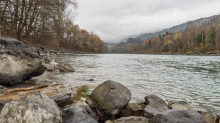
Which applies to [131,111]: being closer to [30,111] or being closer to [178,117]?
[178,117]

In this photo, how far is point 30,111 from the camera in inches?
86.9

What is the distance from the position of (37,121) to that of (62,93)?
1.79 metres

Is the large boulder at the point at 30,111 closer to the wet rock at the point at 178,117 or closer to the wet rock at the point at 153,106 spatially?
the wet rock at the point at 178,117

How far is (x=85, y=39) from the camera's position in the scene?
93.6 m

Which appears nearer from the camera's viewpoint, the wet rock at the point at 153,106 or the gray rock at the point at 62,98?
the wet rock at the point at 153,106

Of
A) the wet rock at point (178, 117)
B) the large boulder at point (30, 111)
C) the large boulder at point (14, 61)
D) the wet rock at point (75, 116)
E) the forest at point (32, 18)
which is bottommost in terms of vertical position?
the wet rock at point (75, 116)

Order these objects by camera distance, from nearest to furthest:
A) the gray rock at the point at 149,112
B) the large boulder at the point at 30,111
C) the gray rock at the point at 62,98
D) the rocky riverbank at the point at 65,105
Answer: the large boulder at the point at 30,111
the rocky riverbank at the point at 65,105
the gray rock at the point at 149,112
the gray rock at the point at 62,98

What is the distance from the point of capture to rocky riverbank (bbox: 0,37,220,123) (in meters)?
2.29

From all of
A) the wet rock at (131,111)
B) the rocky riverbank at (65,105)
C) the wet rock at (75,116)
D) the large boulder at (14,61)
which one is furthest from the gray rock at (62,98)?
the large boulder at (14,61)

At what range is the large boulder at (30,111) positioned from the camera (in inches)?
82.4

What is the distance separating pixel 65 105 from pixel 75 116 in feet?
3.69

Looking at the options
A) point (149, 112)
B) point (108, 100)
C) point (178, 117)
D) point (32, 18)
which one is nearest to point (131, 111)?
point (149, 112)

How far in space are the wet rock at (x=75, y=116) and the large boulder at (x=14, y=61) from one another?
2.64 metres

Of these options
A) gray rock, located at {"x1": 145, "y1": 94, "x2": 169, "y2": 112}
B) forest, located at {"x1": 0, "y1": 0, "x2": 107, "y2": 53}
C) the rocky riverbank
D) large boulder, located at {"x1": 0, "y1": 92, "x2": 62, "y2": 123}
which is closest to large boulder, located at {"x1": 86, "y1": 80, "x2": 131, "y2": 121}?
the rocky riverbank
